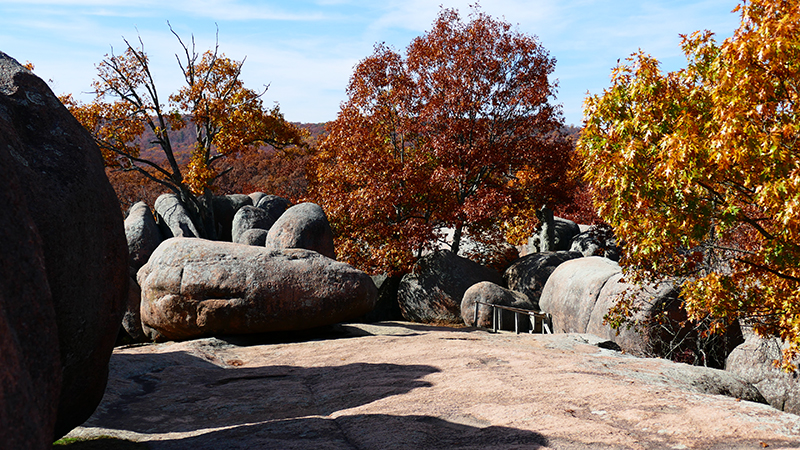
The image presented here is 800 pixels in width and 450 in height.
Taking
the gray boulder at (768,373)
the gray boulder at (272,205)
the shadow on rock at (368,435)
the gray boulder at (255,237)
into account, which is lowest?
the gray boulder at (768,373)

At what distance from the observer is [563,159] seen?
17.3 metres

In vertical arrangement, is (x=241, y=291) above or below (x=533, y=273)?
above

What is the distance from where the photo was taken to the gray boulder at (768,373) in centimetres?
860

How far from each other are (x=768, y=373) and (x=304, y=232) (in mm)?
10181

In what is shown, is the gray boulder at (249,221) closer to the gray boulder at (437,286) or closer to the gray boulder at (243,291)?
the gray boulder at (437,286)

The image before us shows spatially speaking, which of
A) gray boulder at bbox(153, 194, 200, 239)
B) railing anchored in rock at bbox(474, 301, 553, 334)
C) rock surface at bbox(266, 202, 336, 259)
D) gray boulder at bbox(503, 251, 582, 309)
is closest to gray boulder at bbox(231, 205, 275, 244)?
gray boulder at bbox(153, 194, 200, 239)

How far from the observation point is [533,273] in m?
15.9

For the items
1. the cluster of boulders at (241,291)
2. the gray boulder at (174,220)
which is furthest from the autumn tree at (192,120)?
the cluster of boulders at (241,291)

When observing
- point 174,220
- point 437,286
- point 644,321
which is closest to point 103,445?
point 644,321

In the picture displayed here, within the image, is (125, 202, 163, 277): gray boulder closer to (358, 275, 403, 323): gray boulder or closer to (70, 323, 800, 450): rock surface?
(358, 275, 403, 323): gray boulder

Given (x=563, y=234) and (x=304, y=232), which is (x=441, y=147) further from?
(x=563, y=234)

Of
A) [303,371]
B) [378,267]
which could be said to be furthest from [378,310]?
[303,371]

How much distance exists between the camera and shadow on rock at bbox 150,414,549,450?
170 inches

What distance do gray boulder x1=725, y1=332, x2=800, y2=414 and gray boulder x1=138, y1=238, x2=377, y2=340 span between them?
637 cm
